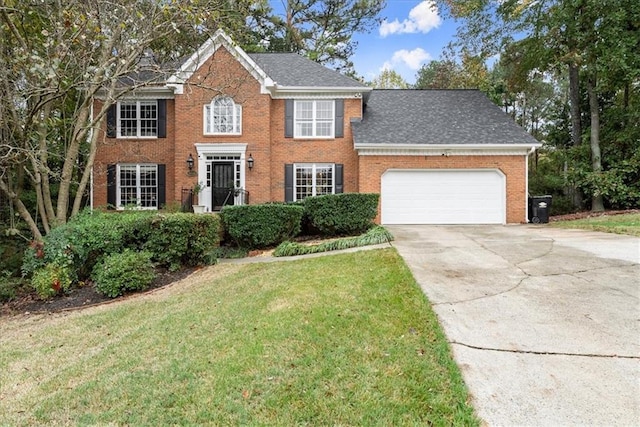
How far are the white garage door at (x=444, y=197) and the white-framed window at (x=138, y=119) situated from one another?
9616 millimetres

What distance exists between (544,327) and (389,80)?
1302 inches

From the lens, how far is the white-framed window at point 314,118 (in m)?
14.7

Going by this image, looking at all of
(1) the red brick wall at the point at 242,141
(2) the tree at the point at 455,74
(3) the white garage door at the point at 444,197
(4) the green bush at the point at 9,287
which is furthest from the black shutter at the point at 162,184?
(2) the tree at the point at 455,74

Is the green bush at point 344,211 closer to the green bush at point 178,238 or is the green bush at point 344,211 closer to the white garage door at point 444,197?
the green bush at point 178,238

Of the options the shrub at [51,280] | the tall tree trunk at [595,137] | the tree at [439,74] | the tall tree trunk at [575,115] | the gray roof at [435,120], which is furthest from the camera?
the tree at [439,74]

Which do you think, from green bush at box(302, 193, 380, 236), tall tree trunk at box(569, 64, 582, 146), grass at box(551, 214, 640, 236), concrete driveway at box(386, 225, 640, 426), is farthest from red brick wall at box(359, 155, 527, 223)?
concrete driveway at box(386, 225, 640, 426)

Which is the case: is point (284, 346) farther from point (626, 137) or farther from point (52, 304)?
point (626, 137)

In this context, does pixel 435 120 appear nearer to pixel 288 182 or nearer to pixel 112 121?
pixel 288 182

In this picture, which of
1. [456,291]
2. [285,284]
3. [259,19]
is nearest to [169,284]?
[285,284]

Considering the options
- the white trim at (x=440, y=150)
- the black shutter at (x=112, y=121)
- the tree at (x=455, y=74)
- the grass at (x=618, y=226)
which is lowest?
the grass at (x=618, y=226)

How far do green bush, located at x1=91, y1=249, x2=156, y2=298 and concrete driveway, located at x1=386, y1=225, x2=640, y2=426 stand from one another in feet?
17.4

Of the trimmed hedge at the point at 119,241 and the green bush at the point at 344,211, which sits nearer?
the trimmed hedge at the point at 119,241

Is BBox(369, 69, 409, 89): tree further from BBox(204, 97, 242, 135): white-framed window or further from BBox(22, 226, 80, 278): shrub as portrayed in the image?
BBox(22, 226, 80, 278): shrub

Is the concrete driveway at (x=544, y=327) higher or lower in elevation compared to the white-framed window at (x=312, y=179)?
lower
